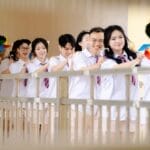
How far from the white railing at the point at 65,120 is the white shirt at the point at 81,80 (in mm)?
60

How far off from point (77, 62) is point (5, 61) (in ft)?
2.05

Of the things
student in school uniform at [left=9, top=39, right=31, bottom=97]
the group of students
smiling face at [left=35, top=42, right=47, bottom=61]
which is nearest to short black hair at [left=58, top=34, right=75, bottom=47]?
the group of students

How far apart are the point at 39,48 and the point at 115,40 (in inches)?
24.8

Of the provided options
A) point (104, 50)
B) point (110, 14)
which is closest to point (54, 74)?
point (104, 50)

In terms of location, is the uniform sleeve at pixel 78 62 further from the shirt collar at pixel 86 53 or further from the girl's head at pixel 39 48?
the girl's head at pixel 39 48

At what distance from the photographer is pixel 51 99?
1799 mm

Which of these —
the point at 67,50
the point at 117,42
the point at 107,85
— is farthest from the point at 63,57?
the point at 107,85

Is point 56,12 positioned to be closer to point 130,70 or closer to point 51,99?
point 51,99

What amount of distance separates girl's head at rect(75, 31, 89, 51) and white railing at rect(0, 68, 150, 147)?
258 millimetres

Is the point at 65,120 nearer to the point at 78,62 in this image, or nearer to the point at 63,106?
the point at 63,106

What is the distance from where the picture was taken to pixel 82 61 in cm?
200

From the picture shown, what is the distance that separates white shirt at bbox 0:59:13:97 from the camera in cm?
223

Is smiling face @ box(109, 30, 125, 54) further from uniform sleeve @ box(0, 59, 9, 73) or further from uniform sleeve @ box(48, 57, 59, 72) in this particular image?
uniform sleeve @ box(0, 59, 9, 73)

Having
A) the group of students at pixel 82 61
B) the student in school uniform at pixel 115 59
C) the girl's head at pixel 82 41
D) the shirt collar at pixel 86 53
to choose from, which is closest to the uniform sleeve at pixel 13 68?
the group of students at pixel 82 61
